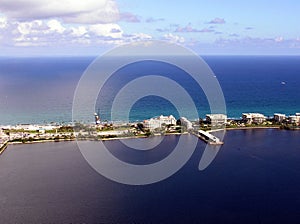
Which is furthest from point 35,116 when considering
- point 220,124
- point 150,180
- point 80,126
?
point 150,180

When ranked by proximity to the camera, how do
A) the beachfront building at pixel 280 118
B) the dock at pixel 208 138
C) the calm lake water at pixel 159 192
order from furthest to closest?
the beachfront building at pixel 280 118
the dock at pixel 208 138
the calm lake water at pixel 159 192

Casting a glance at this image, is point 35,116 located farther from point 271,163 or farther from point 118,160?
point 271,163

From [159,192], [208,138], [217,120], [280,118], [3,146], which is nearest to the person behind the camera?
[159,192]

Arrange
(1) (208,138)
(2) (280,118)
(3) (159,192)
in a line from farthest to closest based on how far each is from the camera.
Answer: (2) (280,118) < (1) (208,138) < (3) (159,192)

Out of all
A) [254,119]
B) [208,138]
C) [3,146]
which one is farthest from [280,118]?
[3,146]

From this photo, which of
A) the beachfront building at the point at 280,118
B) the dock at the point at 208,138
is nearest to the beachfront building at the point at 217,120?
the dock at the point at 208,138

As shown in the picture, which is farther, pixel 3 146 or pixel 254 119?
pixel 254 119

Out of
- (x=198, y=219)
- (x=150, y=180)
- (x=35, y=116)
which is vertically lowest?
(x=198, y=219)

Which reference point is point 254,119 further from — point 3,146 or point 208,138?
point 3,146

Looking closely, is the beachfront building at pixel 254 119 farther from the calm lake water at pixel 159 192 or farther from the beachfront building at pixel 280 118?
the calm lake water at pixel 159 192
